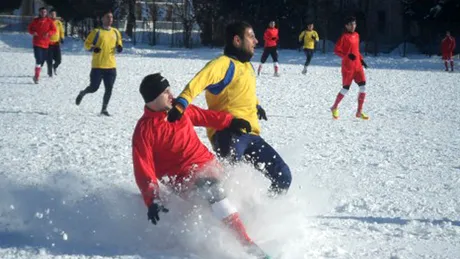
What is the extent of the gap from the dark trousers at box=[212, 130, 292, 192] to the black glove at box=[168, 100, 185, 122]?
589 mm

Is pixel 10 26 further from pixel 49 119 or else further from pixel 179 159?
pixel 179 159

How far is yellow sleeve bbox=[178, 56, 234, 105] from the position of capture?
4715mm

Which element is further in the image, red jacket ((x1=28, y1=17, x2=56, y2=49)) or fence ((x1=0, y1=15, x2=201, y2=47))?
fence ((x1=0, y1=15, x2=201, y2=47))

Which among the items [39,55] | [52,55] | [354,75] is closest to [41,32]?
[39,55]

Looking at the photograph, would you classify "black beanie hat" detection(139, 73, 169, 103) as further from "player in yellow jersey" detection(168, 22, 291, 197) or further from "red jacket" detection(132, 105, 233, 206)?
"player in yellow jersey" detection(168, 22, 291, 197)

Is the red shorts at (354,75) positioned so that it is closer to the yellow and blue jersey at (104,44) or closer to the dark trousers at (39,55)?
the yellow and blue jersey at (104,44)

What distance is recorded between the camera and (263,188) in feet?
17.3

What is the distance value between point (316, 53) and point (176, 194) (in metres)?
34.4

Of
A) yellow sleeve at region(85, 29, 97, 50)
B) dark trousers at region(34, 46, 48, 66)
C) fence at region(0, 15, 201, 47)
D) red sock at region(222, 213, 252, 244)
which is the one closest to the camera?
red sock at region(222, 213, 252, 244)

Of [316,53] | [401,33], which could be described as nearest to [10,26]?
[316,53]

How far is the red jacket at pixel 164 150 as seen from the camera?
432cm

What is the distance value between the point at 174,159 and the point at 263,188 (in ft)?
3.21

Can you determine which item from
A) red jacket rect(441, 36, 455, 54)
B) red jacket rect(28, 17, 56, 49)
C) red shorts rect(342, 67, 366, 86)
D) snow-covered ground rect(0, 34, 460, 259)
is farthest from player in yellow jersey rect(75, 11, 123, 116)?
red jacket rect(441, 36, 455, 54)

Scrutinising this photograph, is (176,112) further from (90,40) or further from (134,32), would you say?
(134,32)
